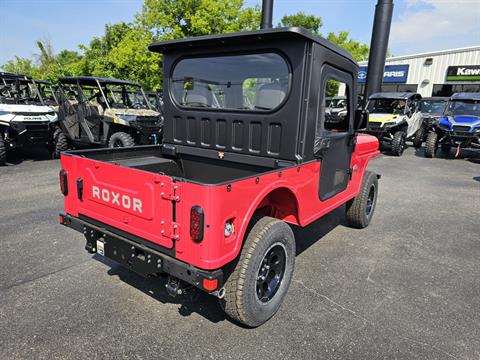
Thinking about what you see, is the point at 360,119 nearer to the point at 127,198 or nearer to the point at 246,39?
the point at 246,39

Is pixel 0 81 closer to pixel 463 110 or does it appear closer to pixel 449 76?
pixel 463 110

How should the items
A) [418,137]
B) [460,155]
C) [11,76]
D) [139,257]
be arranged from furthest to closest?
[418,137]
[460,155]
[11,76]
[139,257]

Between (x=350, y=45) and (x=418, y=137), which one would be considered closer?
(x=418, y=137)

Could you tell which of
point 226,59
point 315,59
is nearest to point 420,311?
point 315,59

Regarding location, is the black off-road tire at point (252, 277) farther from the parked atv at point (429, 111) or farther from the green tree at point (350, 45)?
the green tree at point (350, 45)

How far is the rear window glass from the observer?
9.91 feet

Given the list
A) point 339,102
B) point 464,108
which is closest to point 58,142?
point 339,102

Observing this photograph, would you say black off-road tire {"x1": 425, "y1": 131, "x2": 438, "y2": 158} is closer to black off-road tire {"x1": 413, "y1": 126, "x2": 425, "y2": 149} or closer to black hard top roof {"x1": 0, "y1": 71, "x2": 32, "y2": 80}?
black off-road tire {"x1": 413, "y1": 126, "x2": 425, "y2": 149}

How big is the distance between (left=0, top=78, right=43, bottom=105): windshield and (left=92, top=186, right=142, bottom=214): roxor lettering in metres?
8.34

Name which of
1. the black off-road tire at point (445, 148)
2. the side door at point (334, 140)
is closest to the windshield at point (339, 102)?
the side door at point (334, 140)

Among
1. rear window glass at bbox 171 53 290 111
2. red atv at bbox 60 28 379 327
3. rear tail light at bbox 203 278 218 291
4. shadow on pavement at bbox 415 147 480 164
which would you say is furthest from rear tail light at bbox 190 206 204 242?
shadow on pavement at bbox 415 147 480 164

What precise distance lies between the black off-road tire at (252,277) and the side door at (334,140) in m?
0.97

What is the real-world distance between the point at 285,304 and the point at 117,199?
1.69m

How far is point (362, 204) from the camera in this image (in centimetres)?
458
